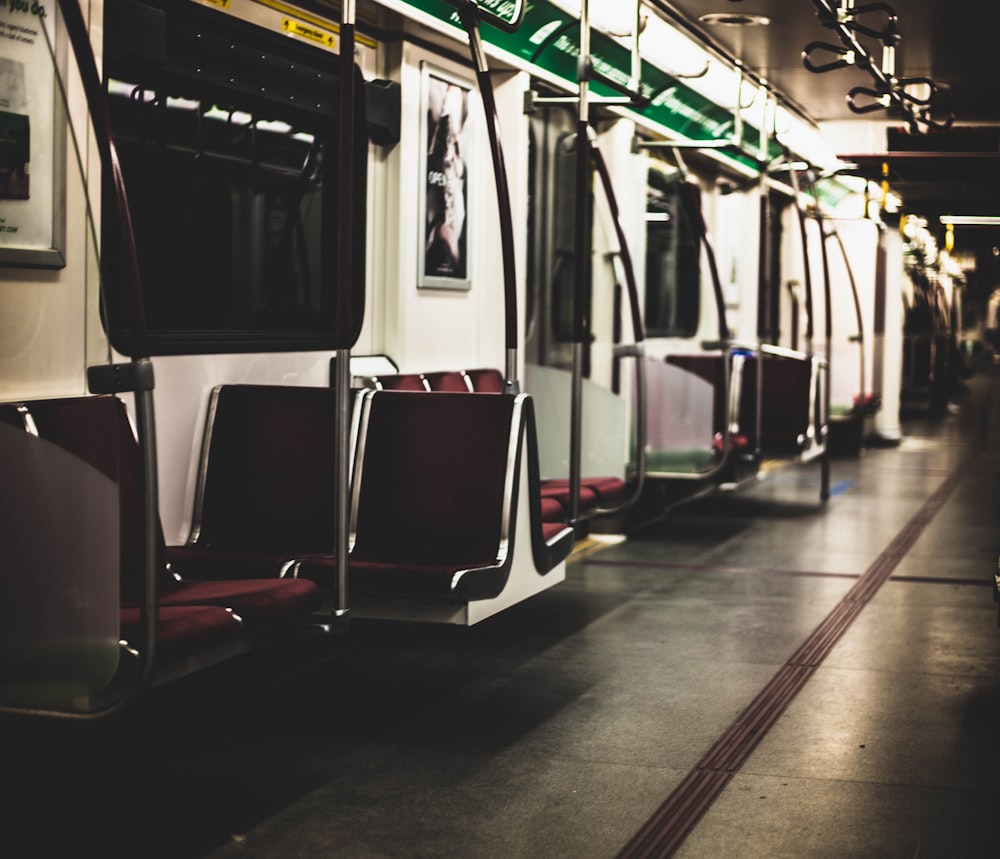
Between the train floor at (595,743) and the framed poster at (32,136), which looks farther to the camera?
the framed poster at (32,136)

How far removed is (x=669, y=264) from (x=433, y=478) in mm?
6297

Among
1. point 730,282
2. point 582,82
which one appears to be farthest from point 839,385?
point 582,82

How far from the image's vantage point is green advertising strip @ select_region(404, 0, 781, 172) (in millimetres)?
6555

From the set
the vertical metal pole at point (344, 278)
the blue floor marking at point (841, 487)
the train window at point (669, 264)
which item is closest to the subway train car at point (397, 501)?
the vertical metal pole at point (344, 278)

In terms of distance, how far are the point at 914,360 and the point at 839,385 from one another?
27.9ft

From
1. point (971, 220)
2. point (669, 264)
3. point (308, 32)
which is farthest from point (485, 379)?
point (669, 264)

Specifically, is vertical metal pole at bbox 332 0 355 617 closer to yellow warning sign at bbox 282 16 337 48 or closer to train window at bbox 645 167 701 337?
yellow warning sign at bbox 282 16 337 48

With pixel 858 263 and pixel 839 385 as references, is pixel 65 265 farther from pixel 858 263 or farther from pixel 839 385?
pixel 858 263

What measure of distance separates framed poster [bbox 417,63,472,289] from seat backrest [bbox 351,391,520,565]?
1.74 metres

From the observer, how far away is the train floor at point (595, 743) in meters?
3.37

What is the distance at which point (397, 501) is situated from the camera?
466 cm

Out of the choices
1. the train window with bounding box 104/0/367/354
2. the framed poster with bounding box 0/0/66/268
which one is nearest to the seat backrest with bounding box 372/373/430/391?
the train window with bounding box 104/0/367/354

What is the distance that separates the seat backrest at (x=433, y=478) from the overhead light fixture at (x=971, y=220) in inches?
127

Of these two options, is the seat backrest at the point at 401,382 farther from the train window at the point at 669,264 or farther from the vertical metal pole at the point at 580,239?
the train window at the point at 669,264
